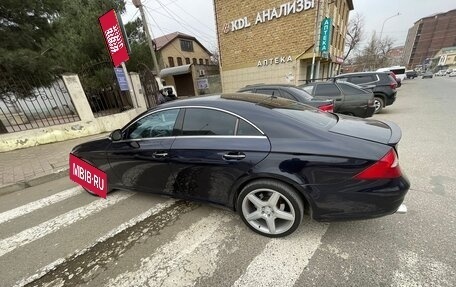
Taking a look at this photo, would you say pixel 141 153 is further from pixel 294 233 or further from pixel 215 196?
pixel 294 233

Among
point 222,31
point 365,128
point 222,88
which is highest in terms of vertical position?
point 222,31

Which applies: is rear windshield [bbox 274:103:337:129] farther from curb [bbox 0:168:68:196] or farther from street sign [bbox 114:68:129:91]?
street sign [bbox 114:68:129:91]

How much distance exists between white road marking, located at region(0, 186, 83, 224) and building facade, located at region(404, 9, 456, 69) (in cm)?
12115

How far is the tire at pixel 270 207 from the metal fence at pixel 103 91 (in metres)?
7.87

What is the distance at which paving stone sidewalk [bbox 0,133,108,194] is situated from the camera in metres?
4.55

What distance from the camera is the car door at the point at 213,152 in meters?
2.28

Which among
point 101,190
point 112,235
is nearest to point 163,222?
point 112,235

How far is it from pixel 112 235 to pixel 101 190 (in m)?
1.19

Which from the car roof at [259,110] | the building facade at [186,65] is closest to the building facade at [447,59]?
the building facade at [186,65]

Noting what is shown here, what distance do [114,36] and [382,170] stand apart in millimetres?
8126

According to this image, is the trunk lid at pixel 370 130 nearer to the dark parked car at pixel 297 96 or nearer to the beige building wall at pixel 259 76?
the dark parked car at pixel 297 96

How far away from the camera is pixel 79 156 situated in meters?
3.68

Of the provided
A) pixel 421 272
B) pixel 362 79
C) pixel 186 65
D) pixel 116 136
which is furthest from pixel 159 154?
pixel 186 65

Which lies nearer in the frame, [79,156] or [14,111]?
→ [79,156]
